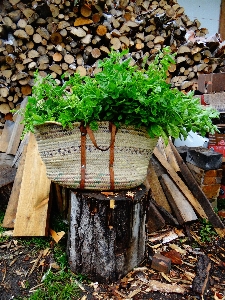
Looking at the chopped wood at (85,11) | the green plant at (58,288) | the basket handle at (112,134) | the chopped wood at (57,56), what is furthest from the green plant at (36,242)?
the chopped wood at (85,11)

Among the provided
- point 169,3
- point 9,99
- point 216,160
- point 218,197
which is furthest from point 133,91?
point 169,3

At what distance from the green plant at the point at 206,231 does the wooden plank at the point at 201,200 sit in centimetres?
4

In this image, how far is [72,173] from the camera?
6.71ft

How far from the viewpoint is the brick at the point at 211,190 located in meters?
3.22

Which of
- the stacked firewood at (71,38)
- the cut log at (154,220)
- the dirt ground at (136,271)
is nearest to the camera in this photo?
the dirt ground at (136,271)

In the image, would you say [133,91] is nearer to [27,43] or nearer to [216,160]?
[216,160]

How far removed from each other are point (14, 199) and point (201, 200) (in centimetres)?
182

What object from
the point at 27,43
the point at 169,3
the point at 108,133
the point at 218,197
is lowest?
the point at 218,197

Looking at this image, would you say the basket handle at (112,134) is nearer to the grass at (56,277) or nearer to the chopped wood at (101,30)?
the grass at (56,277)

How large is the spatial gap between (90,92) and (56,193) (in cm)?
126

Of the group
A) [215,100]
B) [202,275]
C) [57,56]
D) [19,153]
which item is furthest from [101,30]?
[202,275]

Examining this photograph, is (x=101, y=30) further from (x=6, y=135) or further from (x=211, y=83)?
(x=6, y=135)

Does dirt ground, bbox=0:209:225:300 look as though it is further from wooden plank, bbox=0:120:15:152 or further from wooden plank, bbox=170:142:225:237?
wooden plank, bbox=0:120:15:152

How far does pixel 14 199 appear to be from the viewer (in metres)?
2.79
